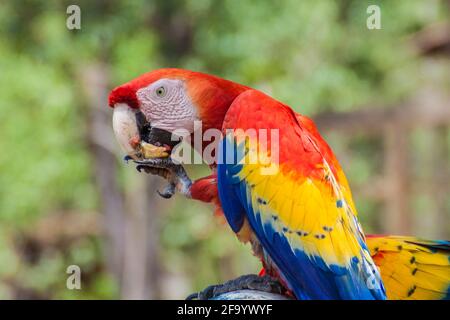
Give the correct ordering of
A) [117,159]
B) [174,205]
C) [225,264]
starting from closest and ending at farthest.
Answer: [117,159] < [174,205] < [225,264]

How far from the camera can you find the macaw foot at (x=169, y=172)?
3.54 ft

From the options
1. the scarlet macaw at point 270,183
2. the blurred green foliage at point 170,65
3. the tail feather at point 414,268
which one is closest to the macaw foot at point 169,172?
the scarlet macaw at point 270,183

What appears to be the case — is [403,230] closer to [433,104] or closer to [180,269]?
[433,104]

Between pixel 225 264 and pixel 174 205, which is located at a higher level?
pixel 174 205

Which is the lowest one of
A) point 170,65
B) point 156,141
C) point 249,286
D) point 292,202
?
point 249,286

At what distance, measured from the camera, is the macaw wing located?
1.02 metres

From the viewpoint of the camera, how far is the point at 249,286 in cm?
113

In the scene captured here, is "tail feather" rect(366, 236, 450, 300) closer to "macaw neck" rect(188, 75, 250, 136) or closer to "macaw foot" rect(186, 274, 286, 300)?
"macaw foot" rect(186, 274, 286, 300)

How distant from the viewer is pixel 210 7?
320 cm

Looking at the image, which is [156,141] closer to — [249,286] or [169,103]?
[169,103]

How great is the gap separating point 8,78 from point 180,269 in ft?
5.57

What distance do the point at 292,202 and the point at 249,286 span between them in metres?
Answer: 0.18

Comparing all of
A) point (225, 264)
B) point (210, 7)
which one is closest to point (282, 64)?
point (210, 7)

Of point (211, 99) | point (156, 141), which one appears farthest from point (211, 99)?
point (156, 141)
